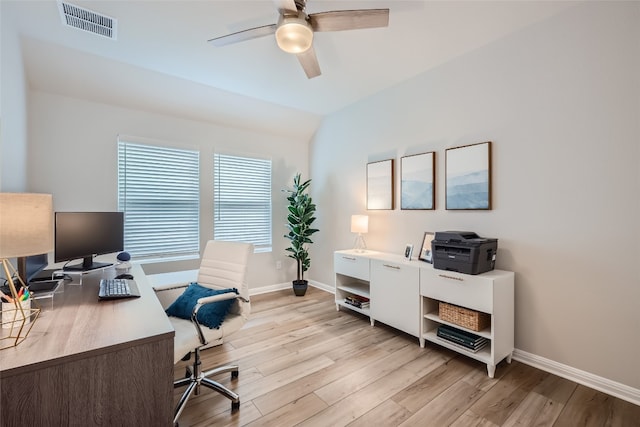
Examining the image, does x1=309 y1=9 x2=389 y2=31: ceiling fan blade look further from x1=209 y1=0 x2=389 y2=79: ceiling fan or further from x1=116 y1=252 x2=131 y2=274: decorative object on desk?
x1=116 y1=252 x2=131 y2=274: decorative object on desk

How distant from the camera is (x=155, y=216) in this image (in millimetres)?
3635

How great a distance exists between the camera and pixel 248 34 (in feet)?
6.73

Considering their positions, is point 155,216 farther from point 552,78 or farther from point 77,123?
point 552,78

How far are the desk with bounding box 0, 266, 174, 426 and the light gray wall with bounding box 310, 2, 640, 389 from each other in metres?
2.74

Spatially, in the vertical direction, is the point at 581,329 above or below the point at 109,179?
below

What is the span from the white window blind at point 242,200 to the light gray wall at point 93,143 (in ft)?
0.40

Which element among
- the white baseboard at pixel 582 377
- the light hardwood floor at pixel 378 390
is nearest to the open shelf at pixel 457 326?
the light hardwood floor at pixel 378 390

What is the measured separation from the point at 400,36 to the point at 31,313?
3152 millimetres

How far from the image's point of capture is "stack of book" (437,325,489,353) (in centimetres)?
238

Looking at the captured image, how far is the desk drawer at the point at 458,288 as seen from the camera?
89.4 inches

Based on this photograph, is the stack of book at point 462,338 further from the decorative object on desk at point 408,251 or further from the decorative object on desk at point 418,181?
the decorative object on desk at point 418,181

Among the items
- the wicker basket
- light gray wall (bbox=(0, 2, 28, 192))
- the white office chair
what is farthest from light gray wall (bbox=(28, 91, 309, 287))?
the wicker basket

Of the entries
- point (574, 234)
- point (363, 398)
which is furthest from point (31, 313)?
point (574, 234)

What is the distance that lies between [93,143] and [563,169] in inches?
183
